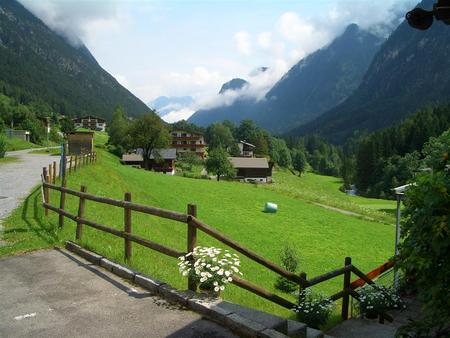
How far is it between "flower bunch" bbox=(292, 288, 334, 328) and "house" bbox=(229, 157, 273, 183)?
103 m

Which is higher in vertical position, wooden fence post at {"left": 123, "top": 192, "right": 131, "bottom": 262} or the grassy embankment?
wooden fence post at {"left": 123, "top": 192, "right": 131, "bottom": 262}

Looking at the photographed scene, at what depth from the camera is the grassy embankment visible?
42.2ft

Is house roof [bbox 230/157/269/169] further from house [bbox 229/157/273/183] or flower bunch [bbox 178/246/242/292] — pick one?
flower bunch [bbox 178/246/242/292]

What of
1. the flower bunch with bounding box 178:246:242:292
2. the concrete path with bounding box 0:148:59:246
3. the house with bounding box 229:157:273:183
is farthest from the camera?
the house with bounding box 229:157:273:183

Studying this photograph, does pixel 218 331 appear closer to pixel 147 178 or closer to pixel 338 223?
pixel 338 223

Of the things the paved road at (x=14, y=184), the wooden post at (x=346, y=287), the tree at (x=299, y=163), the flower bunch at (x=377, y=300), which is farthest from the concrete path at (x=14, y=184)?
the tree at (x=299, y=163)

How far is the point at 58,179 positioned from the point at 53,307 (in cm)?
1972

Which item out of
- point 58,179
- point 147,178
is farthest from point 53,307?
point 147,178

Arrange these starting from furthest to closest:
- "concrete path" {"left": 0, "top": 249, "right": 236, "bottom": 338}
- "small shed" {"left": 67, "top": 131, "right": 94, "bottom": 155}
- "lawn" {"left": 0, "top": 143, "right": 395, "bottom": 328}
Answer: "small shed" {"left": 67, "top": 131, "right": 94, "bottom": 155}, "lawn" {"left": 0, "top": 143, "right": 395, "bottom": 328}, "concrete path" {"left": 0, "top": 249, "right": 236, "bottom": 338}

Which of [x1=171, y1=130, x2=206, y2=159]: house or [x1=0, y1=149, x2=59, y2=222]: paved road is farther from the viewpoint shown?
[x1=171, y1=130, x2=206, y2=159]: house

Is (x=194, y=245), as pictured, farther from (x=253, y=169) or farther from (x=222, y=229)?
(x=253, y=169)

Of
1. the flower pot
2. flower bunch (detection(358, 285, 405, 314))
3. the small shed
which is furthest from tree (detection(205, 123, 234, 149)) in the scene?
the flower pot

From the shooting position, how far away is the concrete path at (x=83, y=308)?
6508 millimetres

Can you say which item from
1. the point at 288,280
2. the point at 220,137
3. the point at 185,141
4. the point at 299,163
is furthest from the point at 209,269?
the point at 220,137
